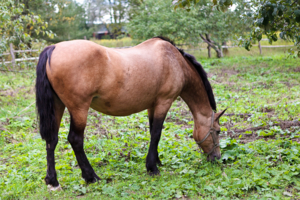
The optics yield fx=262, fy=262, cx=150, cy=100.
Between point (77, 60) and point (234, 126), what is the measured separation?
3.74m

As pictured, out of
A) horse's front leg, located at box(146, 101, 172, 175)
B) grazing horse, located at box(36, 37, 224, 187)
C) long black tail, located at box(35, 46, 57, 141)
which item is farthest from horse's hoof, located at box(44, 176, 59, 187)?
horse's front leg, located at box(146, 101, 172, 175)

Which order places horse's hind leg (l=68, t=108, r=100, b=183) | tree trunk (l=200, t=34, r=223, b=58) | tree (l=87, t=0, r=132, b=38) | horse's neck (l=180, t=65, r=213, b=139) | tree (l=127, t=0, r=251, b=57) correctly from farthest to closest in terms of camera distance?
1. tree (l=87, t=0, r=132, b=38)
2. tree trunk (l=200, t=34, r=223, b=58)
3. tree (l=127, t=0, r=251, b=57)
4. horse's neck (l=180, t=65, r=213, b=139)
5. horse's hind leg (l=68, t=108, r=100, b=183)

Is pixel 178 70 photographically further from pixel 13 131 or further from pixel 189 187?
pixel 13 131

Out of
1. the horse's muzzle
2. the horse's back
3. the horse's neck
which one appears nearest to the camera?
the horse's back

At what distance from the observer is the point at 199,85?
427 centimetres

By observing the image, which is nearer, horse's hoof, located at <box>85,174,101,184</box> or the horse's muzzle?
horse's hoof, located at <box>85,174,101,184</box>

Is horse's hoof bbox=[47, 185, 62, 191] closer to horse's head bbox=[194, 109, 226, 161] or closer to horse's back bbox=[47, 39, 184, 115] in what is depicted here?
horse's back bbox=[47, 39, 184, 115]

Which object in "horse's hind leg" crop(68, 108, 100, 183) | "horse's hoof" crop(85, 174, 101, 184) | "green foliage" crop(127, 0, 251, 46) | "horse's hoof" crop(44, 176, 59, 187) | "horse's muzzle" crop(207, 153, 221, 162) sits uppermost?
"green foliage" crop(127, 0, 251, 46)

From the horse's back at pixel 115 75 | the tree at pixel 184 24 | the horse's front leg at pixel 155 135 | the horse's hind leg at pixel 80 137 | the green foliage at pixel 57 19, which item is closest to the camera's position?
the horse's back at pixel 115 75

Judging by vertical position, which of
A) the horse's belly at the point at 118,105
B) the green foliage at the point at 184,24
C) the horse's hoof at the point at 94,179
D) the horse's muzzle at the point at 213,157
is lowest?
the horse's muzzle at the point at 213,157

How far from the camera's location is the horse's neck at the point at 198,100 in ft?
13.9

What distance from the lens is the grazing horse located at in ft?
10.3

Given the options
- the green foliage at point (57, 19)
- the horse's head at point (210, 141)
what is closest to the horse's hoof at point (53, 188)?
the horse's head at point (210, 141)

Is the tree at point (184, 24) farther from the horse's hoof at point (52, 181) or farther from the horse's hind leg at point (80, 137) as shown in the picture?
the horse's hoof at point (52, 181)
